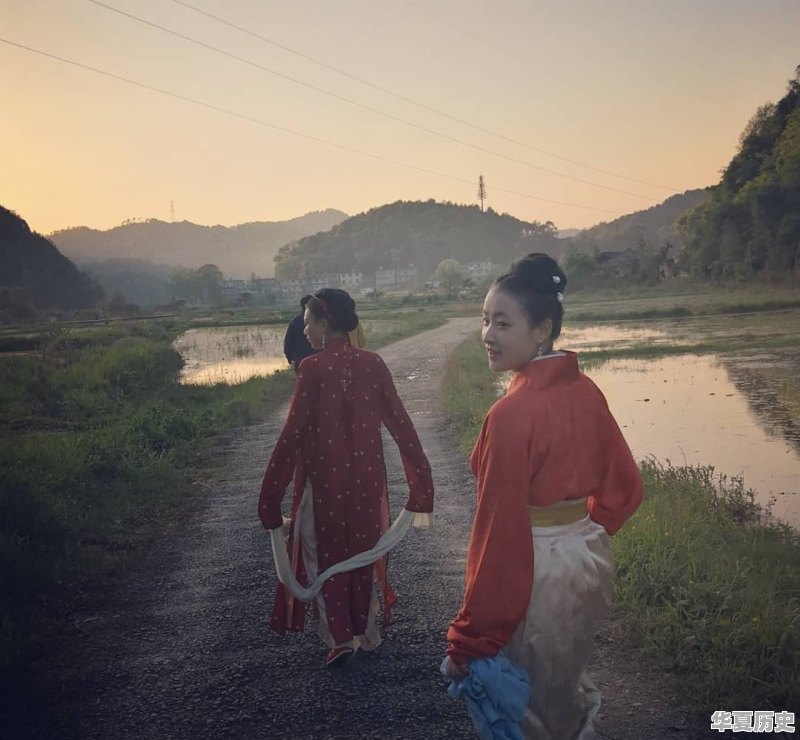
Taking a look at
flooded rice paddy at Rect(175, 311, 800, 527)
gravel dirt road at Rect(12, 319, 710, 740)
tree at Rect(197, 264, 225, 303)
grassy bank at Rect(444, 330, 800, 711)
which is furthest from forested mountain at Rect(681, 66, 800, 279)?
tree at Rect(197, 264, 225, 303)

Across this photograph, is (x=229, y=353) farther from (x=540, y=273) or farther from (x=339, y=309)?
(x=540, y=273)

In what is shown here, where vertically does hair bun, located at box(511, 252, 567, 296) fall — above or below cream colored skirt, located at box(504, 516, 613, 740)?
above

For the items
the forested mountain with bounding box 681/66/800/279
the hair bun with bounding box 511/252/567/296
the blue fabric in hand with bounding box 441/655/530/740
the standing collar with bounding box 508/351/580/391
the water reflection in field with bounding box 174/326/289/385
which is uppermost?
the forested mountain with bounding box 681/66/800/279

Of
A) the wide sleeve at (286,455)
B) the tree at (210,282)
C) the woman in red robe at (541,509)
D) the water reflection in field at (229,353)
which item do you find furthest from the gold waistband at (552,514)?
the tree at (210,282)

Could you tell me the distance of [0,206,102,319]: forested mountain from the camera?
46.6 ft

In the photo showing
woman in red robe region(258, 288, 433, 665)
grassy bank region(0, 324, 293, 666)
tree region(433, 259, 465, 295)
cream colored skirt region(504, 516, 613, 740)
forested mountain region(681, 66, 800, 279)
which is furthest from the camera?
tree region(433, 259, 465, 295)

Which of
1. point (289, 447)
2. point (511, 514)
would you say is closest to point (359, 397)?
point (289, 447)

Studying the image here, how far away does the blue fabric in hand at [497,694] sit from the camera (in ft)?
5.76

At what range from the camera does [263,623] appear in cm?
369

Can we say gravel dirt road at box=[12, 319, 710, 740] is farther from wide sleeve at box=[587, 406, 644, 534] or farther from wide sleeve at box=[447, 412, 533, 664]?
wide sleeve at box=[587, 406, 644, 534]

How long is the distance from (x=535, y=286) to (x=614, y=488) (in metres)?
0.64

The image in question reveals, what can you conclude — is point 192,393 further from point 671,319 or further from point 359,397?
point 671,319

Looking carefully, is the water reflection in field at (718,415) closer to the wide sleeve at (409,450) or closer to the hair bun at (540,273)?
the wide sleeve at (409,450)

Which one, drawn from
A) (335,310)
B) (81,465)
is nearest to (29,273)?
(81,465)
